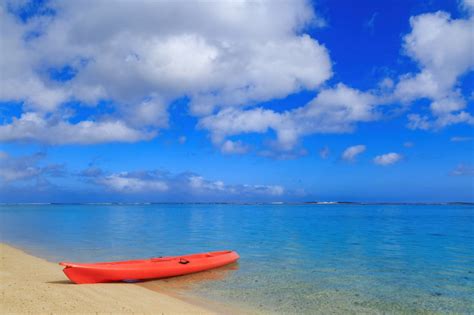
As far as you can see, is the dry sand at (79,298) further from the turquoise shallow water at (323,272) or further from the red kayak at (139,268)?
the turquoise shallow water at (323,272)

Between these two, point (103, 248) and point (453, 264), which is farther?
point (103, 248)

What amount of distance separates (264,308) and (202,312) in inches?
78.2

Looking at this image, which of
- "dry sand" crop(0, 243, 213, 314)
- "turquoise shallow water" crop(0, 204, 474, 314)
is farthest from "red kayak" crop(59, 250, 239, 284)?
"turquoise shallow water" crop(0, 204, 474, 314)

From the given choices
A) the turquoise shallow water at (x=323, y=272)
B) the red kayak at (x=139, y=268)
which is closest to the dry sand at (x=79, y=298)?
the red kayak at (x=139, y=268)

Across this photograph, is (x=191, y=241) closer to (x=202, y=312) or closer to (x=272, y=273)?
(x=272, y=273)

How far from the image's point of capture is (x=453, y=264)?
62.4 feet

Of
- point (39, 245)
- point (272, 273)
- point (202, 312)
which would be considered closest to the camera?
point (202, 312)

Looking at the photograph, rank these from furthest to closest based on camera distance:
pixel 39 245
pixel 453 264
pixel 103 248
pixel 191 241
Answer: pixel 191 241 → pixel 39 245 → pixel 103 248 → pixel 453 264

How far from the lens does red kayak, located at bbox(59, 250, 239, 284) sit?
12625 mm

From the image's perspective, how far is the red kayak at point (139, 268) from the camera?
1262 cm

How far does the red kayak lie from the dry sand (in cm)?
39

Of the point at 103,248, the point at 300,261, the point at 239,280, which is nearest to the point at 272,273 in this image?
the point at 239,280

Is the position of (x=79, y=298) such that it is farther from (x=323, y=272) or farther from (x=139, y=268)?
(x=323, y=272)

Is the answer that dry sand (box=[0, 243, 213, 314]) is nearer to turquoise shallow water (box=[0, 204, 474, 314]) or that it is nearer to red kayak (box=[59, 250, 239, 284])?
red kayak (box=[59, 250, 239, 284])
